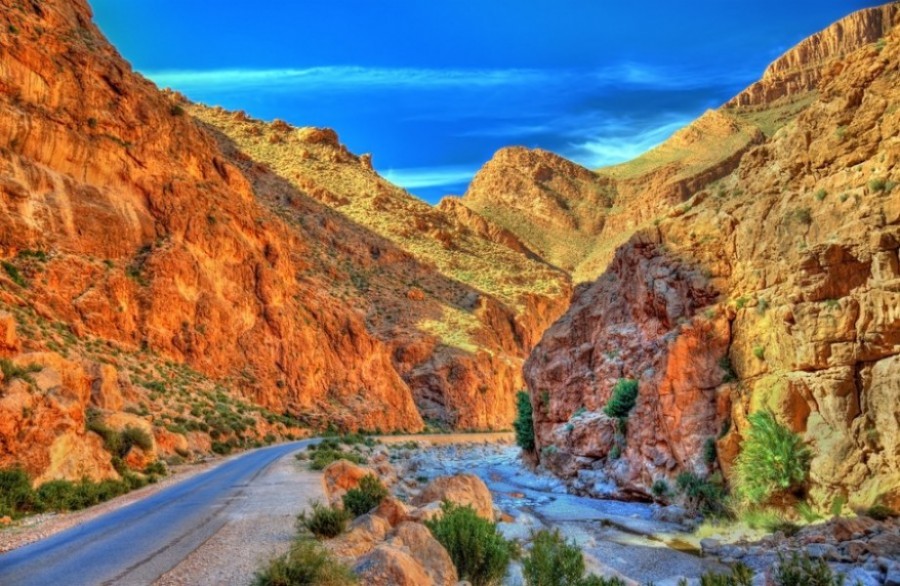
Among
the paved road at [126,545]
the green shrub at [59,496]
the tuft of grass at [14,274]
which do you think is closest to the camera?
the paved road at [126,545]

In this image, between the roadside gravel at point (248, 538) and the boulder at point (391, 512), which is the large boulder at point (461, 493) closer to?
the boulder at point (391, 512)

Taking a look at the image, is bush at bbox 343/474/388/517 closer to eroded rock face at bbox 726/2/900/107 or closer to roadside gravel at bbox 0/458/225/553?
roadside gravel at bbox 0/458/225/553

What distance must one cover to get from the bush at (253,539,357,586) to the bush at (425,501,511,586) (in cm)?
276

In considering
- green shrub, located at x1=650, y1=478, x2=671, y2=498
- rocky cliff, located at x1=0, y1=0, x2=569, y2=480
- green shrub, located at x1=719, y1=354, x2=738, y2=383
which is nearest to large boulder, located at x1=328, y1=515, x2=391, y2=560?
rocky cliff, located at x1=0, y1=0, x2=569, y2=480

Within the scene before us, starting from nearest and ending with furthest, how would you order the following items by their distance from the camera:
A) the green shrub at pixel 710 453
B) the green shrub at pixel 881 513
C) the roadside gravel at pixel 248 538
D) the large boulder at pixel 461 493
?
1. the roadside gravel at pixel 248 538
2. the large boulder at pixel 461 493
3. the green shrub at pixel 881 513
4. the green shrub at pixel 710 453

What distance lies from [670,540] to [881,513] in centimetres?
554

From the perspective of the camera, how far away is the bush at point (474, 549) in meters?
9.41

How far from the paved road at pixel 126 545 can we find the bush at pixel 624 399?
16.7 meters

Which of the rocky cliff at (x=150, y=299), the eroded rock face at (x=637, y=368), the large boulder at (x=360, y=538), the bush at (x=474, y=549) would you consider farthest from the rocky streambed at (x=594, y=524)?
the rocky cliff at (x=150, y=299)

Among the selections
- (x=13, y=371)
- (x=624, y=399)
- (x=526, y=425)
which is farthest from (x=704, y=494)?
(x=526, y=425)

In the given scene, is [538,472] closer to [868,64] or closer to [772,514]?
[772,514]

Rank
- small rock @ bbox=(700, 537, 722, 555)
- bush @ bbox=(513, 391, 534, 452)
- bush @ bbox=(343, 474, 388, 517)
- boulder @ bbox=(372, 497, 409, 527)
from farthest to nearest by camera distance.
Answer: bush @ bbox=(513, 391, 534, 452) → small rock @ bbox=(700, 537, 722, 555) → bush @ bbox=(343, 474, 388, 517) → boulder @ bbox=(372, 497, 409, 527)

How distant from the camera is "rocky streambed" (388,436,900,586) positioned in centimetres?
1245

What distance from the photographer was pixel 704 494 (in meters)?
19.8
